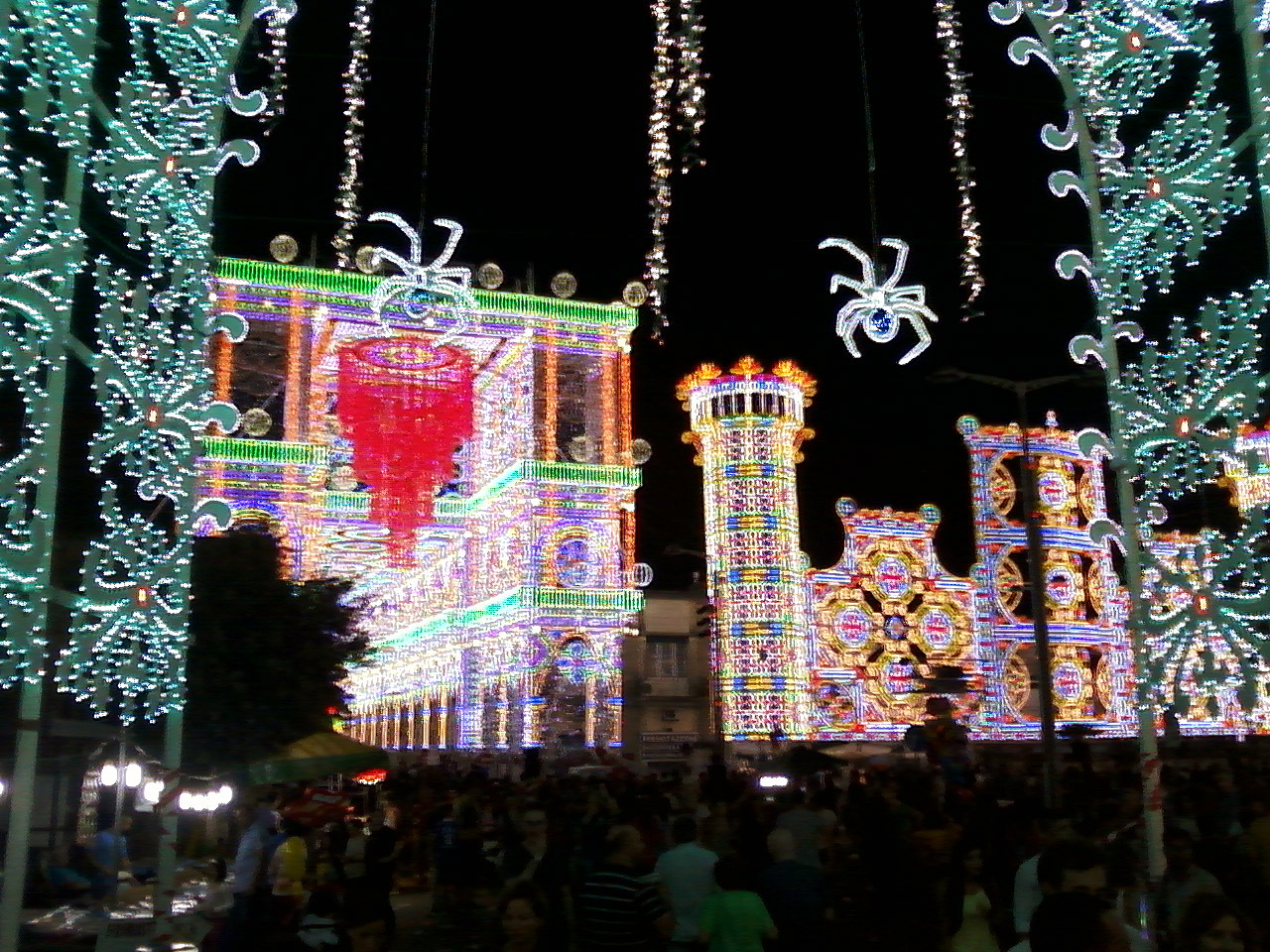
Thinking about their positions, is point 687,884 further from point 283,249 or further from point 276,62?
point 283,249

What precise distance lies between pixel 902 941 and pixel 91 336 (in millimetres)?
12119

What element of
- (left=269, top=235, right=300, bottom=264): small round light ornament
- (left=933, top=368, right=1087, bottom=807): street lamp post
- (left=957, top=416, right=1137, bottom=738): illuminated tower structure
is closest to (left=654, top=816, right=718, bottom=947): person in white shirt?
(left=933, top=368, right=1087, bottom=807): street lamp post

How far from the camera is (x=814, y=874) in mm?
8898

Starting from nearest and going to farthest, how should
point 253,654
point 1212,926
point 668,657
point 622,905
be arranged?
point 1212,926, point 622,905, point 253,654, point 668,657

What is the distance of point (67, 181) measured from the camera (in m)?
9.36

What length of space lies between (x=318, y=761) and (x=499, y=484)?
2922cm

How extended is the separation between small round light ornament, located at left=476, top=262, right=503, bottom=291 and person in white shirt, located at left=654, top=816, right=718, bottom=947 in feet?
134

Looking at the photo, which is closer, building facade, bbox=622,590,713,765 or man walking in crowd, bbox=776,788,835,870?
man walking in crowd, bbox=776,788,835,870

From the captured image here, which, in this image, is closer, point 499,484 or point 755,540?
point 755,540

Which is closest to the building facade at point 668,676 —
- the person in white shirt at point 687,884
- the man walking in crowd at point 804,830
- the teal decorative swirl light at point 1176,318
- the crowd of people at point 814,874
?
the crowd of people at point 814,874

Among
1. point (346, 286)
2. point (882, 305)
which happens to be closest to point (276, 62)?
point (882, 305)

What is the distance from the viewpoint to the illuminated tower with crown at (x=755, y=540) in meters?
39.6

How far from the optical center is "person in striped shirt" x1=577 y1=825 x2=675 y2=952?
7668 mm

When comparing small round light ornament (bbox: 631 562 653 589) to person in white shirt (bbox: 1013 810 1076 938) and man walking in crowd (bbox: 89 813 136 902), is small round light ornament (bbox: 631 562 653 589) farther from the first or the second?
person in white shirt (bbox: 1013 810 1076 938)
